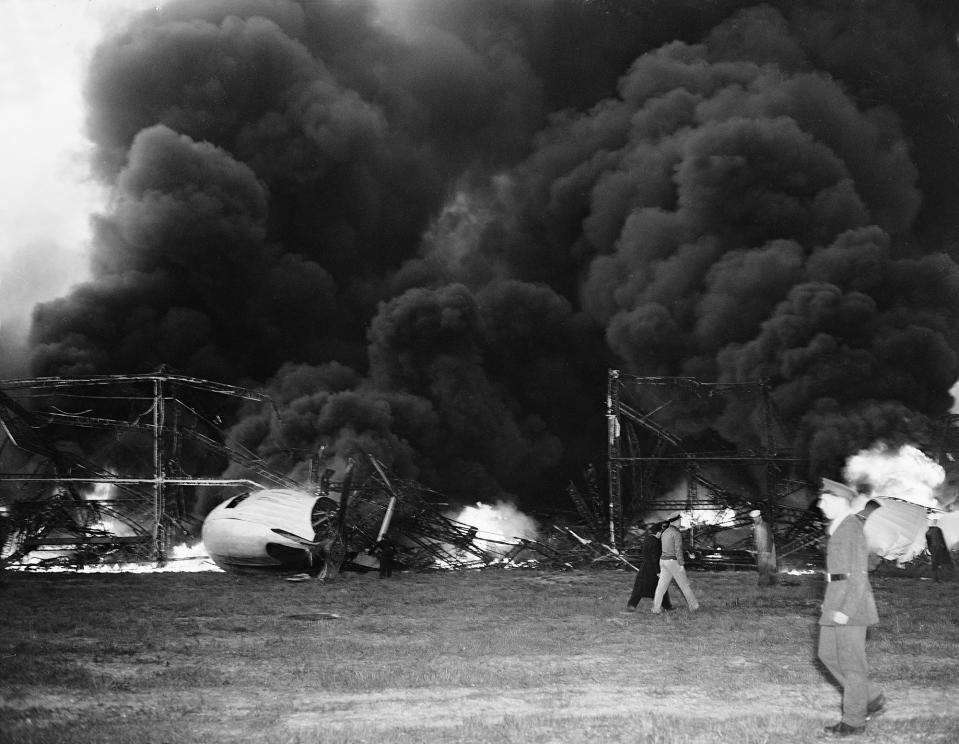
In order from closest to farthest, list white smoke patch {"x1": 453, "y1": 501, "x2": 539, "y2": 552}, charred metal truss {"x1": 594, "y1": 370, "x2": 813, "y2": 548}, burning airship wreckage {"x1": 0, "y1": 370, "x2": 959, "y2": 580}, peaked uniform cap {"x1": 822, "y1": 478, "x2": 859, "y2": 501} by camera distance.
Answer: peaked uniform cap {"x1": 822, "y1": 478, "x2": 859, "y2": 501}, burning airship wreckage {"x1": 0, "y1": 370, "x2": 959, "y2": 580}, charred metal truss {"x1": 594, "y1": 370, "x2": 813, "y2": 548}, white smoke patch {"x1": 453, "y1": 501, "x2": 539, "y2": 552}

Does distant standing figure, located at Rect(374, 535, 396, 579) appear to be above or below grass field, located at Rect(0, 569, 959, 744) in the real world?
above

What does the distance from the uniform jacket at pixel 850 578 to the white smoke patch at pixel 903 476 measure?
16.5 meters

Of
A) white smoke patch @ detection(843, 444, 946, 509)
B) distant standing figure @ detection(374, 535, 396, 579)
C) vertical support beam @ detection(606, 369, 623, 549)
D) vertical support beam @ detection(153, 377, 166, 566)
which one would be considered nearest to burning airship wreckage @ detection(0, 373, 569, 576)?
vertical support beam @ detection(153, 377, 166, 566)

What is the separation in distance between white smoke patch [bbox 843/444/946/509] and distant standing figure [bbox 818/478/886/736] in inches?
649

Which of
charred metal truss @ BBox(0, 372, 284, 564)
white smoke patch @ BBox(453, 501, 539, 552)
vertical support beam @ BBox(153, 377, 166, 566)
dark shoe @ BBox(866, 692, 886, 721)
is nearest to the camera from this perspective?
dark shoe @ BBox(866, 692, 886, 721)

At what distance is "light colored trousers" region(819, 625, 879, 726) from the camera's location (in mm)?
6691

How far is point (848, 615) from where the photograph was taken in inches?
276

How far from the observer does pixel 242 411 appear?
3903 centimetres

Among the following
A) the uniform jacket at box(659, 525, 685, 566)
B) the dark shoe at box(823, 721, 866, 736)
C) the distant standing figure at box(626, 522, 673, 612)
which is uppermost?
the uniform jacket at box(659, 525, 685, 566)

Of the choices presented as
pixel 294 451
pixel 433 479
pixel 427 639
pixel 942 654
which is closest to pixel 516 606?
pixel 427 639

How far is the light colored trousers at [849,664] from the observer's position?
6.69m

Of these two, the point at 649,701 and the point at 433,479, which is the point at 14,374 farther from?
the point at 649,701

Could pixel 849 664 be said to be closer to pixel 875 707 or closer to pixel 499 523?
pixel 875 707

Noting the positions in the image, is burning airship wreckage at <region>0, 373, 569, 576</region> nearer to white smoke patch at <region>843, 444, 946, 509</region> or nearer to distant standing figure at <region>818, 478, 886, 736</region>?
white smoke patch at <region>843, 444, 946, 509</region>
